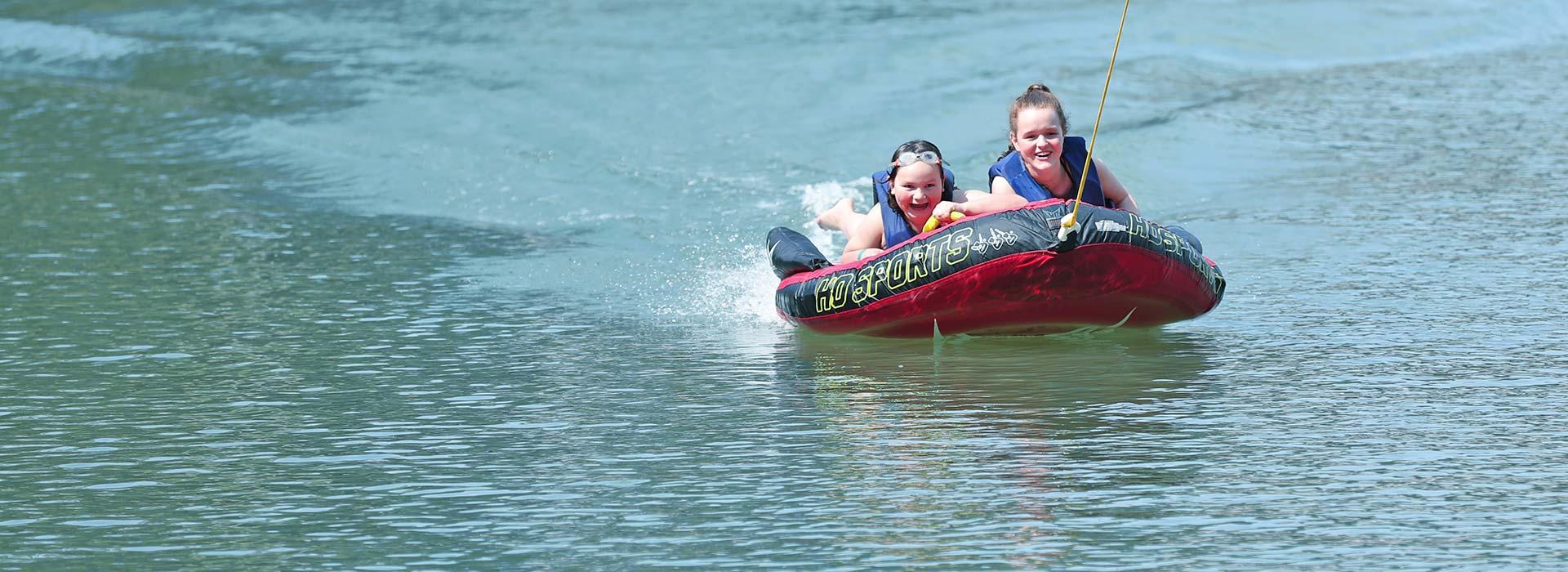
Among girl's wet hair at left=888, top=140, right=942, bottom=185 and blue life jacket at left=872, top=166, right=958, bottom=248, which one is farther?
blue life jacket at left=872, top=166, right=958, bottom=248

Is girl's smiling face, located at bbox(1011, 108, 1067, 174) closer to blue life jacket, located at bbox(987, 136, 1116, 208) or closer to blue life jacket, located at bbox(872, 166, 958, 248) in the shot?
blue life jacket, located at bbox(987, 136, 1116, 208)

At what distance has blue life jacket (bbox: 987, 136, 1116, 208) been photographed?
27.9ft

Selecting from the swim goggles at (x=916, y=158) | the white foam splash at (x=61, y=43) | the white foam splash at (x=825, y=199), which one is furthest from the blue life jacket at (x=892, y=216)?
the white foam splash at (x=61, y=43)

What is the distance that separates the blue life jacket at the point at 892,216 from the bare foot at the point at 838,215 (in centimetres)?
48

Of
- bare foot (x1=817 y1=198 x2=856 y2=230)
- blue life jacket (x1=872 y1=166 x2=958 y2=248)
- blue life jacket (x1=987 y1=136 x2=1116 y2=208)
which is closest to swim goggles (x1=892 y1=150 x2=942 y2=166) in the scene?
blue life jacket (x1=872 y1=166 x2=958 y2=248)

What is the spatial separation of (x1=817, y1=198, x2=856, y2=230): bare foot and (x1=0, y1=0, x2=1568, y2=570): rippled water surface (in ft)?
1.99

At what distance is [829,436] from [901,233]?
238cm

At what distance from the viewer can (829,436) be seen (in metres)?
6.29

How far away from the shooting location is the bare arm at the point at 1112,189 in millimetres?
8633

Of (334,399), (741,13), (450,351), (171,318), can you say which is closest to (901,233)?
(450,351)

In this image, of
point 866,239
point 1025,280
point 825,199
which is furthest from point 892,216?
point 825,199

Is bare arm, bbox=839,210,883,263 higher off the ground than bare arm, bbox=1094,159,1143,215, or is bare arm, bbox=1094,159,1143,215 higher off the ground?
bare arm, bbox=1094,159,1143,215

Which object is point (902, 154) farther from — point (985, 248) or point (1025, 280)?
point (1025, 280)

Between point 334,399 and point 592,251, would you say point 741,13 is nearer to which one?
point 592,251
